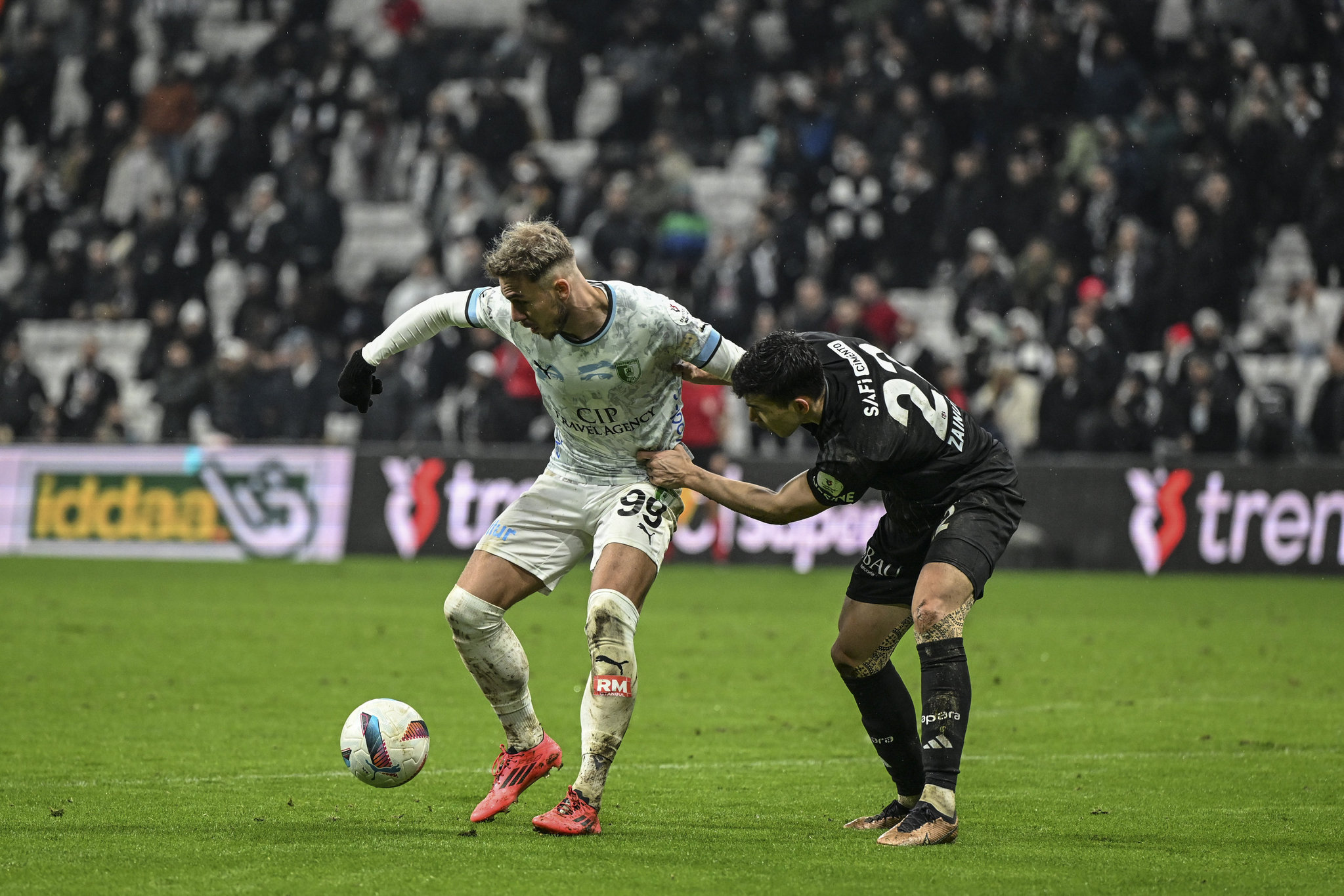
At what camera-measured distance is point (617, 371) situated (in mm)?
6770

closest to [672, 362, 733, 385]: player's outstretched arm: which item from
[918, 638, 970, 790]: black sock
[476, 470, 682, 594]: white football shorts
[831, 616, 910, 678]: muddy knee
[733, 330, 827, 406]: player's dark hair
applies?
[476, 470, 682, 594]: white football shorts

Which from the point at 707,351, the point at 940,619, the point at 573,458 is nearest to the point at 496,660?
the point at 573,458

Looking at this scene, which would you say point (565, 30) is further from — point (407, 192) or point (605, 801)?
point (605, 801)

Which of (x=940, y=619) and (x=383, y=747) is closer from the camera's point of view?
(x=940, y=619)

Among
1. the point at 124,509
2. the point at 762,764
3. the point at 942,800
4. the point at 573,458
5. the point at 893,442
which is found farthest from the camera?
the point at 124,509

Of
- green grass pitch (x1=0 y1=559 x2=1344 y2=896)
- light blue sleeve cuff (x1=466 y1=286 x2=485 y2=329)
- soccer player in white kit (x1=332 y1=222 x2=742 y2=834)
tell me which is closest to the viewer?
green grass pitch (x1=0 y1=559 x2=1344 y2=896)

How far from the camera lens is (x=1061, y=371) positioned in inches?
727

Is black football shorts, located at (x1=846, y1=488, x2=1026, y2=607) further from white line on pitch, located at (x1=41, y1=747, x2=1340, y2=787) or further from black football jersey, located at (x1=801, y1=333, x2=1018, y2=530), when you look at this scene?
white line on pitch, located at (x1=41, y1=747, x2=1340, y2=787)

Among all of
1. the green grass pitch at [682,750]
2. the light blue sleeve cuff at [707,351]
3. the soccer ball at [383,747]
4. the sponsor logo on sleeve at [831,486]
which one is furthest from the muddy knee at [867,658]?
the soccer ball at [383,747]

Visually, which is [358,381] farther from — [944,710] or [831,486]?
[944,710]

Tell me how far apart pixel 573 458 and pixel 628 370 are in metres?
0.51

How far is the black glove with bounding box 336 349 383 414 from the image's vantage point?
272 inches

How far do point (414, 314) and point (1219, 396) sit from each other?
12.8 metres

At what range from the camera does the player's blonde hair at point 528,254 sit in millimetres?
6422
